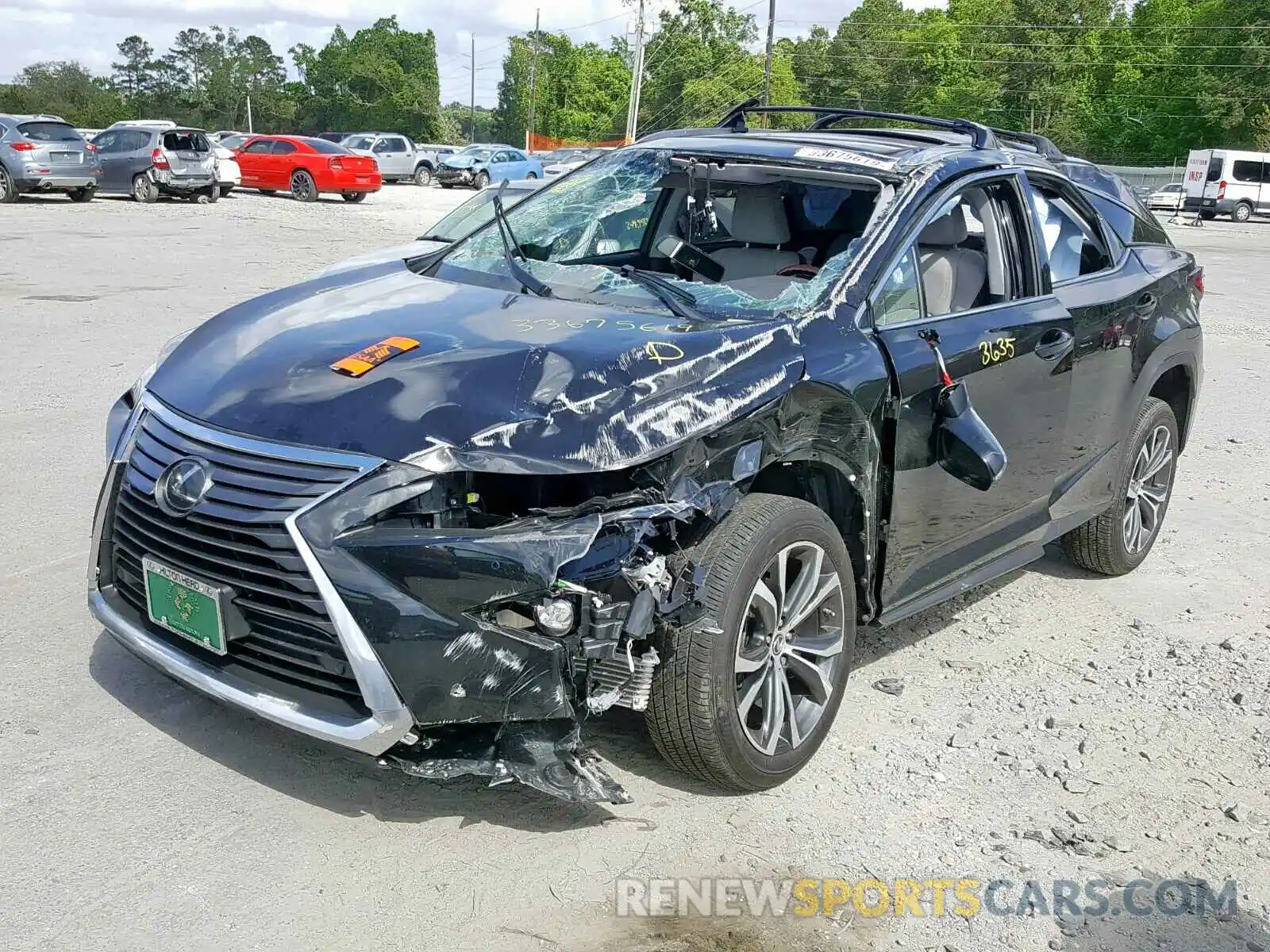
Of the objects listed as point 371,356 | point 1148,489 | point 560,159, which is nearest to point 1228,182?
point 560,159

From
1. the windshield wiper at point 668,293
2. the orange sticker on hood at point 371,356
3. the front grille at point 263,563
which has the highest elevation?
the windshield wiper at point 668,293

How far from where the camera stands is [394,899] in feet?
9.79

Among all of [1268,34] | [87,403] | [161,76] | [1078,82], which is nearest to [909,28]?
[1078,82]

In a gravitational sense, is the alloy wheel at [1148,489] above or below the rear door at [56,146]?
below

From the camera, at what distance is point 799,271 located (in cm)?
441

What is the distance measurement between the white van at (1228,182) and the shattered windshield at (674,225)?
42.6m

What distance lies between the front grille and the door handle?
268 centimetres

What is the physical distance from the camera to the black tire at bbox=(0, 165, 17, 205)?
→ 918 inches

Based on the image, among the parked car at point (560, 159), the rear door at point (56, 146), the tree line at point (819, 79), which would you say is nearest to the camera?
the rear door at point (56, 146)

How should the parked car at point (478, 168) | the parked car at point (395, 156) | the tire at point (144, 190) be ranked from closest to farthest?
the tire at point (144, 190), the parked car at point (478, 168), the parked car at point (395, 156)

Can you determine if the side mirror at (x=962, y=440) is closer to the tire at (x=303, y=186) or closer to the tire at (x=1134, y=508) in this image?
the tire at (x=1134, y=508)

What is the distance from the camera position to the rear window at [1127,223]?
548 centimetres

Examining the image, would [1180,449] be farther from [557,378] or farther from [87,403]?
[87,403]

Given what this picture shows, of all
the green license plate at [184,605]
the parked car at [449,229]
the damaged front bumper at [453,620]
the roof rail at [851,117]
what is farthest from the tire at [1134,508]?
the parked car at [449,229]
